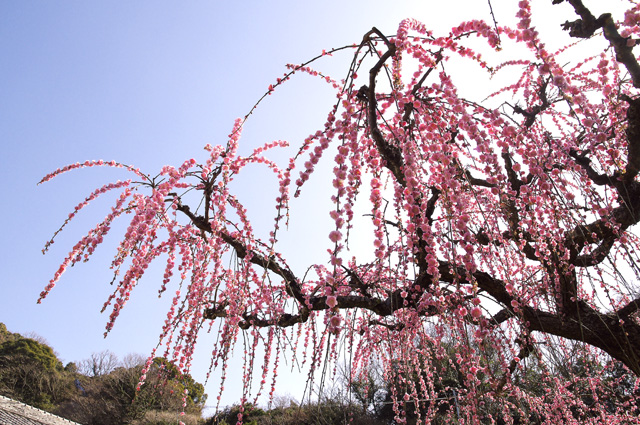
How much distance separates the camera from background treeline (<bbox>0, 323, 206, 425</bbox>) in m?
11.9

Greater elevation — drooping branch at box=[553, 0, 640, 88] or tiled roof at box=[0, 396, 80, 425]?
drooping branch at box=[553, 0, 640, 88]

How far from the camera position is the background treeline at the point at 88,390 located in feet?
39.0

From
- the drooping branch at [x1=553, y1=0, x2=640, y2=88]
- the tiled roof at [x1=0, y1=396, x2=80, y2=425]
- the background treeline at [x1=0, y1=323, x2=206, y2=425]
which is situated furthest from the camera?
the background treeline at [x1=0, y1=323, x2=206, y2=425]

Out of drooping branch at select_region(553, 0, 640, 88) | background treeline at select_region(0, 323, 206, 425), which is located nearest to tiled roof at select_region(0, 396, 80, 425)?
background treeline at select_region(0, 323, 206, 425)

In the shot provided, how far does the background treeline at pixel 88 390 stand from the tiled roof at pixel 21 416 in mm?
2179

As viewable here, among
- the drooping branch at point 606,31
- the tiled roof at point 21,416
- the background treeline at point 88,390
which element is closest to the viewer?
the drooping branch at point 606,31

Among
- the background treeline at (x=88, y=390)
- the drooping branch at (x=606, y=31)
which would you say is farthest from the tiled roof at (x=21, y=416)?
the drooping branch at (x=606, y=31)

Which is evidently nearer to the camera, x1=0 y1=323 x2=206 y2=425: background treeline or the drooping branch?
the drooping branch

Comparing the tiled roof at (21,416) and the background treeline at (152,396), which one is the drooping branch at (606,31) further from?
the tiled roof at (21,416)

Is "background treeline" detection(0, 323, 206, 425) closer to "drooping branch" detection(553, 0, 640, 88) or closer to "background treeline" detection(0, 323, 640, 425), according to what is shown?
"background treeline" detection(0, 323, 640, 425)

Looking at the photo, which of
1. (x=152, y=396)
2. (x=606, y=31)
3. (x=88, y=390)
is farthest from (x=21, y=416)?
(x=606, y=31)

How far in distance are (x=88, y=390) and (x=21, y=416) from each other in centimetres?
645

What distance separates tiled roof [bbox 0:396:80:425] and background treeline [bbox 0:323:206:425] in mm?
2179

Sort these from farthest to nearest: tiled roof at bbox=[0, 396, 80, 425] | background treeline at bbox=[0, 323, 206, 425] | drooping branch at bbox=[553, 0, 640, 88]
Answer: background treeline at bbox=[0, 323, 206, 425] → tiled roof at bbox=[0, 396, 80, 425] → drooping branch at bbox=[553, 0, 640, 88]
